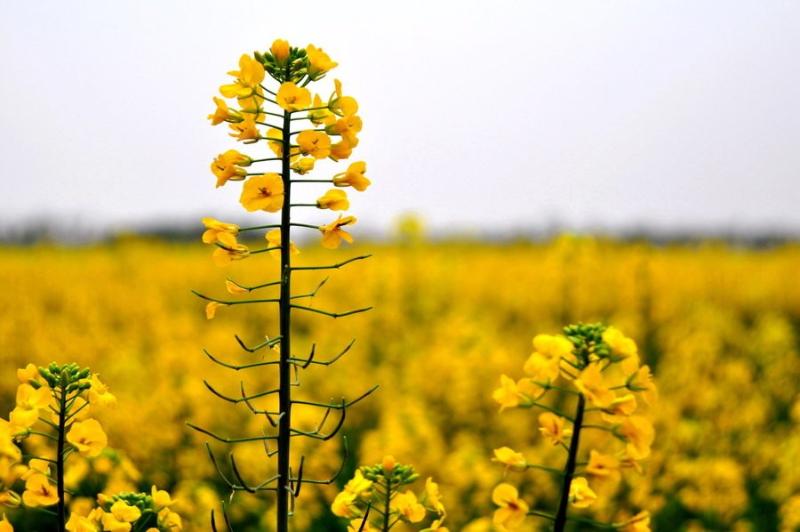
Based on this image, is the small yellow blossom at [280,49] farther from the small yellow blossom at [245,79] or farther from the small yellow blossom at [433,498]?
the small yellow blossom at [433,498]

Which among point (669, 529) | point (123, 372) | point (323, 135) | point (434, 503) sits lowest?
point (669, 529)

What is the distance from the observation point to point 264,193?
1661 mm

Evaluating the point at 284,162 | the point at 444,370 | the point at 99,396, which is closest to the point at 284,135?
the point at 284,162

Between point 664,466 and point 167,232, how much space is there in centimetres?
4144

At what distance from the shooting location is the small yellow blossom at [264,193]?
1.64 m

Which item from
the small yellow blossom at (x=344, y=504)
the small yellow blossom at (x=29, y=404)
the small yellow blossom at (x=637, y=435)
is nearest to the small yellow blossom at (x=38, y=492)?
the small yellow blossom at (x=29, y=404)

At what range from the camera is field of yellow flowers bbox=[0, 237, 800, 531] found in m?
4.84

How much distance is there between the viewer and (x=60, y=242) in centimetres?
2448

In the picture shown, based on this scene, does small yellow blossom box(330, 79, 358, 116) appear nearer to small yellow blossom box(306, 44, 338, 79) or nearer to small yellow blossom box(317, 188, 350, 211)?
small yellow blossom box(306, 44, 338, 79)

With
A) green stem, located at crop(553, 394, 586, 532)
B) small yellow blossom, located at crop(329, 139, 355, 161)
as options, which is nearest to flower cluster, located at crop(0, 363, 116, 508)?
small yellow blossom, located at crop(329, 139, 355, 161)

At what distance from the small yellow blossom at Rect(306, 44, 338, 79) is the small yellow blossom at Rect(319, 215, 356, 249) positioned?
305 millimetres

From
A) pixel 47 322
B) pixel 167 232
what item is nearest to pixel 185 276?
pixel 47 322

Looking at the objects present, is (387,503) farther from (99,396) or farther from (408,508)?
(99,396)

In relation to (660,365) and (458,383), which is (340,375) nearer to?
(458,383)
